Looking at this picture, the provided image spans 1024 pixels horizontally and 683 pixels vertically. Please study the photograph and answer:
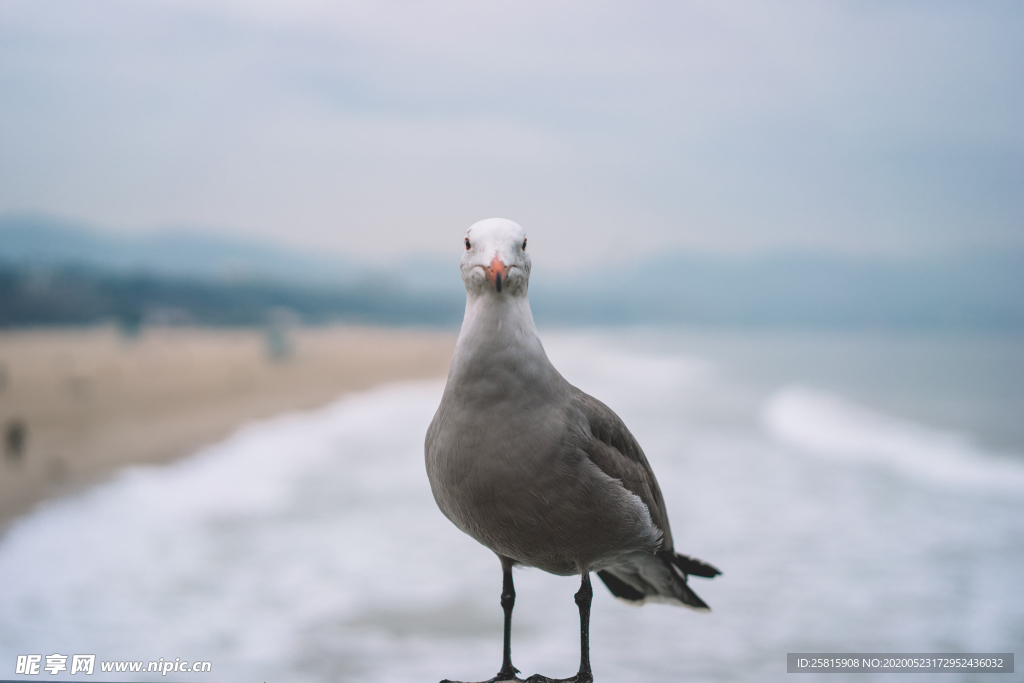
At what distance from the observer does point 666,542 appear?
2.03 meters

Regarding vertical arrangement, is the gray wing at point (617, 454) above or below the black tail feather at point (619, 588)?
above

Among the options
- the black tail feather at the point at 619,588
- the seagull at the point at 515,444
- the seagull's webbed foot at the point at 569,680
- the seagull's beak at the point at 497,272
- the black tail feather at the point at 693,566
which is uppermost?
the seagull's beak at the point at 497,272

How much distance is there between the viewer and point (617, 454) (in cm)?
183

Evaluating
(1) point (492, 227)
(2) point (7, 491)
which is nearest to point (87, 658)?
(1) point (492, 227)

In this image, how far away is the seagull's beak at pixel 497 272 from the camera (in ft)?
5.09

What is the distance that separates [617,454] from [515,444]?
0.32 meters

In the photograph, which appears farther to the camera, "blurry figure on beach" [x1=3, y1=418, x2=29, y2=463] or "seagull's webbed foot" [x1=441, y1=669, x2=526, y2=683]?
"blurry figure on beach" [x1=3, y1=418, x2=29, y2=463]

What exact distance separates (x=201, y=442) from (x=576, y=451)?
5.35 meters

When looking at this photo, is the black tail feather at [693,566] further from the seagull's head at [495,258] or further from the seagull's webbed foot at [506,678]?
the seagull's head at [495,258]

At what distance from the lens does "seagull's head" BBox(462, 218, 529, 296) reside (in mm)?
1570

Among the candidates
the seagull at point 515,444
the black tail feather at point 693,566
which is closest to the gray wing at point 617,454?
the seagull at point 515,444

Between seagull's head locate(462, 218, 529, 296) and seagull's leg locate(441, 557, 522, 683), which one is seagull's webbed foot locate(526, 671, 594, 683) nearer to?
seagull's leg locate(441, 557, 522, 683)

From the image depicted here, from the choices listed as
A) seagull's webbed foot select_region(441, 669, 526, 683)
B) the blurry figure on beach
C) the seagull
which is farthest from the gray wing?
the blurry figure on beach

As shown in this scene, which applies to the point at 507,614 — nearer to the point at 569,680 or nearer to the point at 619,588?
the point at 569,680
